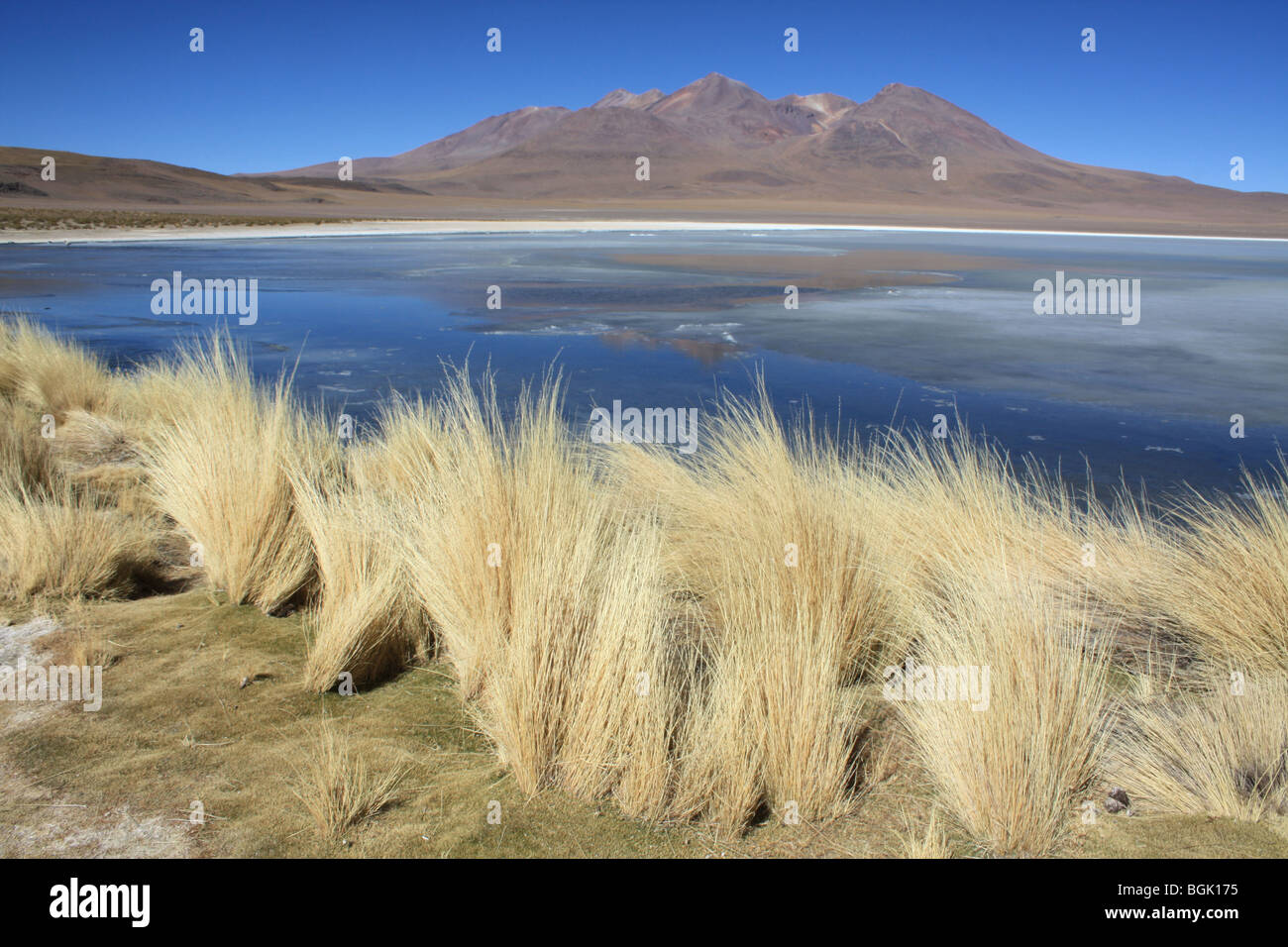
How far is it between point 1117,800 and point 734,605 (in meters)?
1.33

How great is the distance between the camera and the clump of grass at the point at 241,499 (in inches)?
158

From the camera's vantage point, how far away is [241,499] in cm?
412

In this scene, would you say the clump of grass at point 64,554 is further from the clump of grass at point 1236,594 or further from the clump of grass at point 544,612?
the clump of grass at point 1236,594

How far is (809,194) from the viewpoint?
130 metres

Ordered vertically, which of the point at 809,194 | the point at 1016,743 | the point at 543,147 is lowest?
the point at 1016,743

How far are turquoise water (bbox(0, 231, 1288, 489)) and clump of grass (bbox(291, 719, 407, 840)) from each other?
451cm

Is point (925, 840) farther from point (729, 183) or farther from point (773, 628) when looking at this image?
point (729, 183)

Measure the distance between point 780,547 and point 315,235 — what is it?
116 ft

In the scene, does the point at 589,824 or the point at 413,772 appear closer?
the point at 589,824

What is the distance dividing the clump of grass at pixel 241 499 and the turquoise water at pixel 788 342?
6.27 ft

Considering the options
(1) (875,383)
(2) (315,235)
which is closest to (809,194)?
(2) (315,235)

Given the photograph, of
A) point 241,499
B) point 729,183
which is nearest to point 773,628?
point 241,499

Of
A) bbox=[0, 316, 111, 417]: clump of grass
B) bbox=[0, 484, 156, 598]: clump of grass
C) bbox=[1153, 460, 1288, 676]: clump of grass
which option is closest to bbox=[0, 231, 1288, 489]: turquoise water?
bbox=[0, 316, 111, 417]: clump of grass

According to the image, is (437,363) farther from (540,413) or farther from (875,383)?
(540,413)
